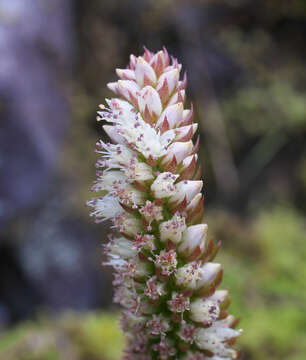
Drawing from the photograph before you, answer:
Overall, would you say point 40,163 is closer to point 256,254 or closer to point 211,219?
point 211,219

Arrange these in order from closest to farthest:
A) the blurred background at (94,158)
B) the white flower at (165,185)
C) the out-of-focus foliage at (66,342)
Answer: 1. the white flower at (165,185)
2. the out-of-focus foliage at (66,342)
3. the blurred background at (94,158)

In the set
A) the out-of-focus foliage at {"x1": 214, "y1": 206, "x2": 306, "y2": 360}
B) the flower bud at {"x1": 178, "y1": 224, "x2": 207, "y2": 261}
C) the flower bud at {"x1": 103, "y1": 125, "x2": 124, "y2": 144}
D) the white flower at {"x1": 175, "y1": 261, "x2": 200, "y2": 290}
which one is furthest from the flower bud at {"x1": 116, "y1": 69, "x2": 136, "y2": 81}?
the out-of-focus foliage at {"x1": 214, "y1": 206, "x2": 306, "y2": 360}

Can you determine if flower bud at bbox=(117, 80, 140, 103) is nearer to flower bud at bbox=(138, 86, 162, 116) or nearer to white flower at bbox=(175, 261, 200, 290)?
flower bud at bbox=(138, 86, 162, 116)

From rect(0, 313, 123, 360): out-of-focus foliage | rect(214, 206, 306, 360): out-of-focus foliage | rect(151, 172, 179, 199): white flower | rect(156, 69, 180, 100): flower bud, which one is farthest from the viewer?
rect(214, 206, 306, 360): out-of-focus foliage

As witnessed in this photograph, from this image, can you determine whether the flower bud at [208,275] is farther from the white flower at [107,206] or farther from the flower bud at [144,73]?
the flower bud at [144,73]

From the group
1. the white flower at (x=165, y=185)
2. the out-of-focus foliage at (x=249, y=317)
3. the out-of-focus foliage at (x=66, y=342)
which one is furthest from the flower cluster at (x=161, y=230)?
the out-of-focus foliage at (x=66, y=342)

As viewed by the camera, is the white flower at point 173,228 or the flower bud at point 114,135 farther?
the flower bud at point 114,135

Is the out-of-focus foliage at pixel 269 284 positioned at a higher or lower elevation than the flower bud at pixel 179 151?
higher
